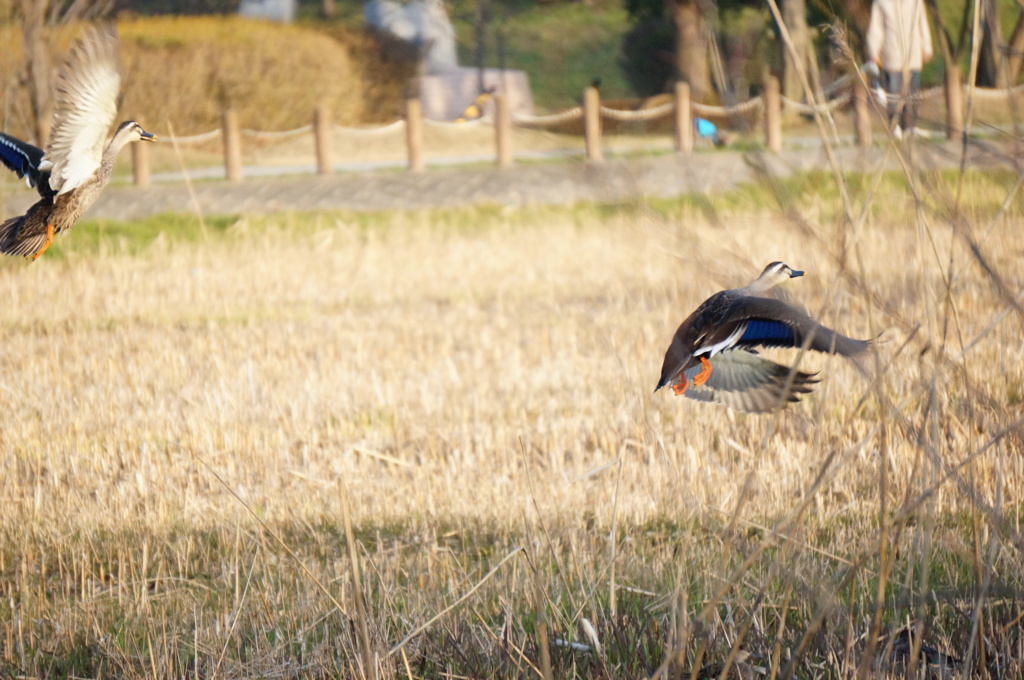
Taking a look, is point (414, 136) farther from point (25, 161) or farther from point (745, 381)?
point (745, 381)

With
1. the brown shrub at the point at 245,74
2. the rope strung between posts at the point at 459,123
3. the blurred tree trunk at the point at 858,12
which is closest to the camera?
the blurred tree trunk at the point at 858,12

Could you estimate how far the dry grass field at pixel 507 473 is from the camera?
7.09ft

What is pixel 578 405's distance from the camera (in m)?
5.18

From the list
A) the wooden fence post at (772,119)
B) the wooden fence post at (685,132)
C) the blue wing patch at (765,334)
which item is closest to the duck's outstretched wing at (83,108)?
the wooden fence post at (685,132)

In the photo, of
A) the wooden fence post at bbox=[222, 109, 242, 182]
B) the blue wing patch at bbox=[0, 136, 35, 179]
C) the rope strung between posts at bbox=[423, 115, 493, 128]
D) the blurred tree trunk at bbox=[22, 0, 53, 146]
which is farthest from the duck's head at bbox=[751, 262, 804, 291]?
the wooden fence post at bbox=[222, 109, 242, 182]

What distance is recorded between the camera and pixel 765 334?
2301 millimetres

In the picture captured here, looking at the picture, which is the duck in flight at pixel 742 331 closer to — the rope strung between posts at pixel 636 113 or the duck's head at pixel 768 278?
the duck's head at pixel 768 278

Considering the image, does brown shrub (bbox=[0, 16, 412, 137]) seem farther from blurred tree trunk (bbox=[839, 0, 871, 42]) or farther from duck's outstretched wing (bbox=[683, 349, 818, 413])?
blurred tree trunk (bbox=[839, 0, 871, 42])

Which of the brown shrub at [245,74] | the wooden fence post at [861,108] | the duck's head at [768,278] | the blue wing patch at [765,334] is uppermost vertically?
the brown shrub at [245,74]

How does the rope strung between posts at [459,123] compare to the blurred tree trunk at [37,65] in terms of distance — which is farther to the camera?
the blurred tree trunk at [37,65]

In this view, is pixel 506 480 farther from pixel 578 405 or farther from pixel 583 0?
pixel 583 0

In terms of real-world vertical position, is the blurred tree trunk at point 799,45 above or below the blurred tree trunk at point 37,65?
below

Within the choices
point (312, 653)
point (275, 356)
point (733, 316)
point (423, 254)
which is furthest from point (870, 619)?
point (423, 254)

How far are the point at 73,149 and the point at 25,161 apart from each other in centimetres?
41
